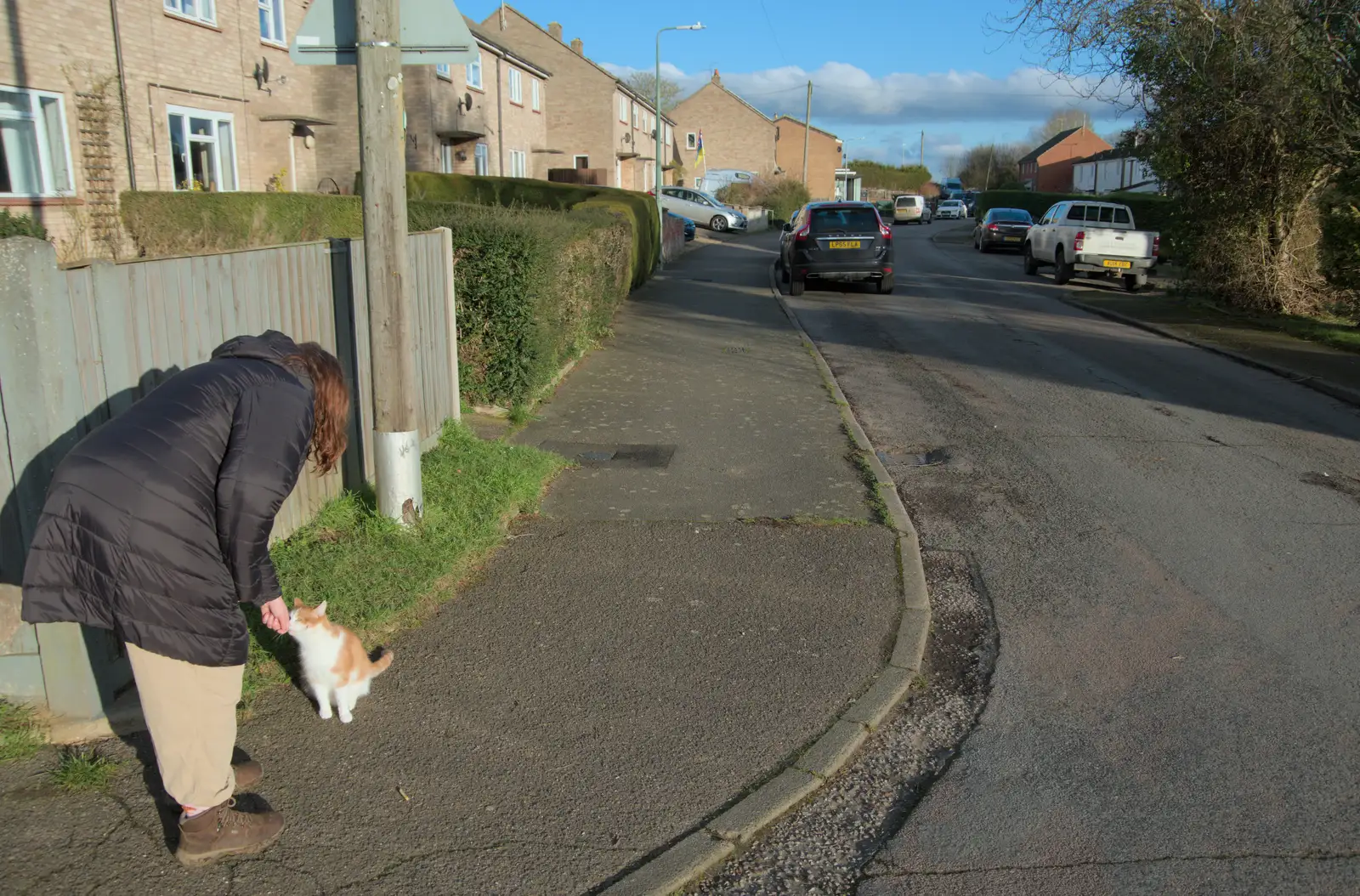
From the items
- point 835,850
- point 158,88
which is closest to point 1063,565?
point 835,850

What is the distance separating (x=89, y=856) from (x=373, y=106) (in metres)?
3.73

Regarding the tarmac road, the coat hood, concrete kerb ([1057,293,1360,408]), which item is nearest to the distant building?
concrete kerb ([1057,293,1360,408])

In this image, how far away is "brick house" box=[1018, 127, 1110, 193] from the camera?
92938 mm

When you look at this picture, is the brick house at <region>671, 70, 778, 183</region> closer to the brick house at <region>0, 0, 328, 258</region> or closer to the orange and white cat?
the brick house at <region>0, 0, 328, 258</region>

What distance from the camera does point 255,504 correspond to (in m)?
2.95

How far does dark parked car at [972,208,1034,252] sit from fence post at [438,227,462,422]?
30.3 m

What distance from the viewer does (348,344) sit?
20.8ft

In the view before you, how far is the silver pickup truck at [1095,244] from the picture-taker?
22016 mm

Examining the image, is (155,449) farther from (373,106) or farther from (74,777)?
(373,106)

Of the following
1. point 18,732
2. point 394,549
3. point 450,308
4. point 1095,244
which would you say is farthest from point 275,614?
point 1095,244

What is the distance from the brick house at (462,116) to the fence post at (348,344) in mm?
18540

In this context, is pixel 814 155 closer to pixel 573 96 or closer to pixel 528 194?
pixel 573 96

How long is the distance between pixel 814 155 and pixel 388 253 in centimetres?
8450

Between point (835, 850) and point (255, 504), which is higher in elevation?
point (255, 504)
